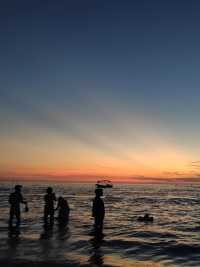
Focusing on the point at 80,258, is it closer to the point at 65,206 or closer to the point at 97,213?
the point at 97,213

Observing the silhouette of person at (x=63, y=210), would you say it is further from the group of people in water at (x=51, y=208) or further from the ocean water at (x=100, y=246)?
the ocean water at (x=100, y=246)

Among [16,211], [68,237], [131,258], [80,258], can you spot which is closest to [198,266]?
[131,258]

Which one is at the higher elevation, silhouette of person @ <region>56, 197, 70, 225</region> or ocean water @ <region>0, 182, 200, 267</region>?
silhouette of person @ <region>56, 197, 70, 225</region>

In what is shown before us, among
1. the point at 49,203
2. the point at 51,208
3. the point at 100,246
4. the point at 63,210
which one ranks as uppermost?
the point at 49,203

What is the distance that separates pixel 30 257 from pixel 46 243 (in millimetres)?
3513

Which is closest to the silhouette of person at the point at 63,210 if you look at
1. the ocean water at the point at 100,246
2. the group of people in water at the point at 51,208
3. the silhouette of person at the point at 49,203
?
the group of people in water at the point at 51,208

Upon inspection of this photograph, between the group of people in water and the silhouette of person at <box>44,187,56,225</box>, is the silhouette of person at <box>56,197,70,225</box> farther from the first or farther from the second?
the silhouette of person at <box>44,187,56,225</box>

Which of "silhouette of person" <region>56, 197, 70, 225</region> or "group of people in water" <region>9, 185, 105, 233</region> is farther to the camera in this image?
"silhouette of person" <region>56, 197, 70, 225</region>

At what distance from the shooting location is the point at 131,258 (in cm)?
1566

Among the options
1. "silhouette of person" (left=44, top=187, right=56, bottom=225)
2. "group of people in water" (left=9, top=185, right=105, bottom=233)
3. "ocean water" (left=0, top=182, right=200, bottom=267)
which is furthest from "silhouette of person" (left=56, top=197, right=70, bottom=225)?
"silhouette of person" (left=44, top=187, right=56, bottom=225)

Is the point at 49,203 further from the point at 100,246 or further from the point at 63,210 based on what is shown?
the point at 100,246

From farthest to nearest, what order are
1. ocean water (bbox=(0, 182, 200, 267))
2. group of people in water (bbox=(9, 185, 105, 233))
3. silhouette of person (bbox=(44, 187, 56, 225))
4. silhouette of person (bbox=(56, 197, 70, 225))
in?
silhouette of person (bbox=(56, 197, 70, 225)), silhouette of person (bbox=(44, 187, 56, 225)), group of people in water (bbox=(9, 185, 105, 233)), ocean water (bbox=(0, 182, 200, 267))

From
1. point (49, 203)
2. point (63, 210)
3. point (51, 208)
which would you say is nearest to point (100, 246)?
point (49, 203)

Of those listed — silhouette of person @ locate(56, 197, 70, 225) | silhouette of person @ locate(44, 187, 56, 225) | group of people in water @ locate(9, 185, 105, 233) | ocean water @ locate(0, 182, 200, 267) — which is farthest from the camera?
silhouette of person @ locate(56, 197, 70, 225)
